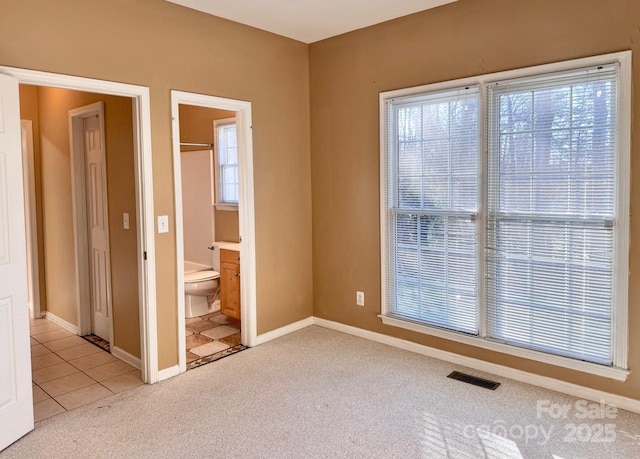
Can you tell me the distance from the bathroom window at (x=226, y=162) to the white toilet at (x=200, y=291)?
0.81 m

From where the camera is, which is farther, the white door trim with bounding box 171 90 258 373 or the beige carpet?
the white door trim with bounding box 171 90 258 373

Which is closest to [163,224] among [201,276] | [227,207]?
[201,276]

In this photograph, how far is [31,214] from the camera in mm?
4766

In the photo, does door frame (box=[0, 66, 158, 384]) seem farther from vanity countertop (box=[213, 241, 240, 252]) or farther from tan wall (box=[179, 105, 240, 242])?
tan wall (box=[179, 105, 240, 242])

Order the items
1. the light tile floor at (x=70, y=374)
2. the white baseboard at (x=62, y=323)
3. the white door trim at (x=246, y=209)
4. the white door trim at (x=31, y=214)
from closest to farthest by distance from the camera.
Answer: the light tile floor at (x=70, y=374) → the white door trim at (x=246, y=209) → the white baseboard at (x=62, y=323) → the white door trim at (x=31, y=214)

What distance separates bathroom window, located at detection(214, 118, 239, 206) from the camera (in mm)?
5090

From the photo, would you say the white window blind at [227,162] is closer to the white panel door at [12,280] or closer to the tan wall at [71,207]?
the tan wall at [71,207]

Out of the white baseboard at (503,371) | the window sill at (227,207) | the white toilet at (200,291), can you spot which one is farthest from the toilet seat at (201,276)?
the white baseboard at (503,371)

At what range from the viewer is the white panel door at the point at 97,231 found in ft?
13.0

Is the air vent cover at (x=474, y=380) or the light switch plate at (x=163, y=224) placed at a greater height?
the light switch plate at (x=163, y=224)

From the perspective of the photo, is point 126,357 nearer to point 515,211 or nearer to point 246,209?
point 246,209

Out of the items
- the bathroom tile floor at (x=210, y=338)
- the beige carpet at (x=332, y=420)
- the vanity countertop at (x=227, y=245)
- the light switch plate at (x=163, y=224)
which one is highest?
the light switch plate at (x=163, y=224)

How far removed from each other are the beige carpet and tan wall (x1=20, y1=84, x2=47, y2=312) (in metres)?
2.40

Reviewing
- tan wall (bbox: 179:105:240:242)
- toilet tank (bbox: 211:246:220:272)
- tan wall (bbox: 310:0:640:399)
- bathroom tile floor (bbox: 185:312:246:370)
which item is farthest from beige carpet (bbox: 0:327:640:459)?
tan wall (bbox: 179:105:240:242)
